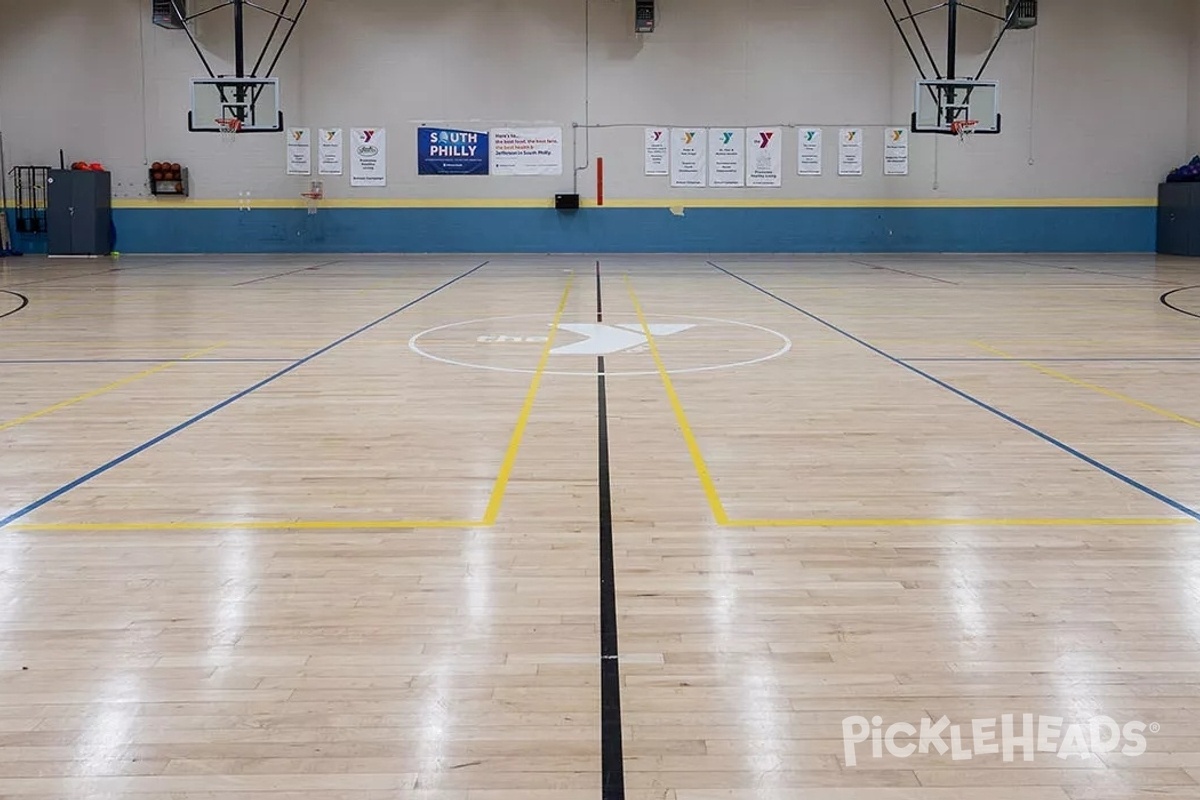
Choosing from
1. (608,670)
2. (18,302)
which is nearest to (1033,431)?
(608,670)

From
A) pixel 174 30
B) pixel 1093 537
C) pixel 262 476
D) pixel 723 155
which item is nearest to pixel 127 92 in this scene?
pixel 174 30

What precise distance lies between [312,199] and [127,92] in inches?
161

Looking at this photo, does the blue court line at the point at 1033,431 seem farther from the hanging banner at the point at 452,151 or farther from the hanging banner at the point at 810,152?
the hanging banner at the point at 452,151

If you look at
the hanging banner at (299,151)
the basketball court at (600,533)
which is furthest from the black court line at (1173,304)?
the hanging banner at (299,151)

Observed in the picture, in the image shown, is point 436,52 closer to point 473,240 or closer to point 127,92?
point 473,240

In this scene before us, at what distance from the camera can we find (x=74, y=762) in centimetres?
240

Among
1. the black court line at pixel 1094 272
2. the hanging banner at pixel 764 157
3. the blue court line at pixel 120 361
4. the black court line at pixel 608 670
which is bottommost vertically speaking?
the black court line at pixel 608 670

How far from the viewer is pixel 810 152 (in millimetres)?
22906

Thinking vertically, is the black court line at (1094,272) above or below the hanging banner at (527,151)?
below

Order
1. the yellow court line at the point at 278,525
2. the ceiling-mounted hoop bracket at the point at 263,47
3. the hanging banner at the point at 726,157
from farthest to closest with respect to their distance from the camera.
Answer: the hanging banner at the point at 726,157 → the ceiling-mounted hoop bracket at the point at 263,47 → the yellow court line at the point at 278,525

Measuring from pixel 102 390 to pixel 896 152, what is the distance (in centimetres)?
1873

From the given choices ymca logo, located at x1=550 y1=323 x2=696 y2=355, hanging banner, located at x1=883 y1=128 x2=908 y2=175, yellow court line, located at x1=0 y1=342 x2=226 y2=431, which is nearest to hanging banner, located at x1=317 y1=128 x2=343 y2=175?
hanging banner, located at x1=883 y1=128 x2=908 y2=175

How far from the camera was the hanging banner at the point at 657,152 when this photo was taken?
2281 cm

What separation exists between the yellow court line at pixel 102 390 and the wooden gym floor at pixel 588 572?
4 cm
